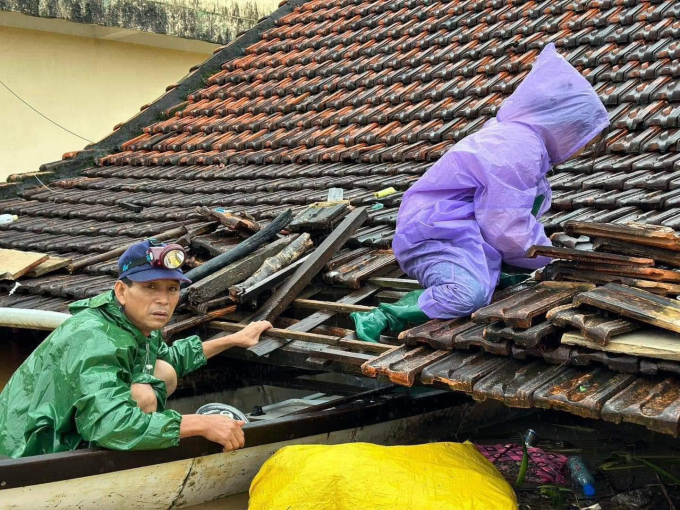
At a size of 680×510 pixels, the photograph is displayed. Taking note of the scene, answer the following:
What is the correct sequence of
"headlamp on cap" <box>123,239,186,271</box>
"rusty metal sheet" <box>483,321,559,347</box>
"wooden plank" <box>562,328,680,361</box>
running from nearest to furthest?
"wooden plank" <box>562,328,680,361</box>, "rusty metal sheet" <box>483,321,559,347</box>, "headlamp on cap" <box>123,239,186,271</box>

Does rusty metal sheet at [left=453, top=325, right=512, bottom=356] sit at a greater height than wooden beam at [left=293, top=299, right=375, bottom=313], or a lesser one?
greater

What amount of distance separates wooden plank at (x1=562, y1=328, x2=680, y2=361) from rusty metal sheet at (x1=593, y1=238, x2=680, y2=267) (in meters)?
0.57

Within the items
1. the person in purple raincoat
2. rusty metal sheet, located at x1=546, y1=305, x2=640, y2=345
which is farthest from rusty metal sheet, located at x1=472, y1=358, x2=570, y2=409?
the person in purple raincoat

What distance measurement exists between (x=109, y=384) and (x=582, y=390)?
1.98 metres

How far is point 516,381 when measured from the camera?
385cm

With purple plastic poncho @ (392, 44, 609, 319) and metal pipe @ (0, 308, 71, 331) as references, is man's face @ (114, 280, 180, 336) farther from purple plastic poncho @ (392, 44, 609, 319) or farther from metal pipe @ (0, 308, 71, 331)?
metal pipe @ (0, 308, 71, 331)

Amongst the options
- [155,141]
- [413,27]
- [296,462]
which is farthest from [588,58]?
[155,141]

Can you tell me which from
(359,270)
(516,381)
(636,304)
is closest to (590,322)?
(636,304)

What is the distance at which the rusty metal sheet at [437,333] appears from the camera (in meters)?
4.30

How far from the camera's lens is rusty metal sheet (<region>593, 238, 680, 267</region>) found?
4.17 meters

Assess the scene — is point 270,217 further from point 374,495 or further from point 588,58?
point 374,495

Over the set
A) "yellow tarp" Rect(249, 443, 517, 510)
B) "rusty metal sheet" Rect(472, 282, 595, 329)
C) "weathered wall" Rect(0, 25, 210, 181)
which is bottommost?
"yellow tarp" Rect(249, 443, 517, 510)

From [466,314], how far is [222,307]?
1.78 metres

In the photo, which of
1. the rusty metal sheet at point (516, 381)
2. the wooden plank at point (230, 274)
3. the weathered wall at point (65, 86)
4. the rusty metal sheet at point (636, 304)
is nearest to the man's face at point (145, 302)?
the wooden plank at point (230, 274)
